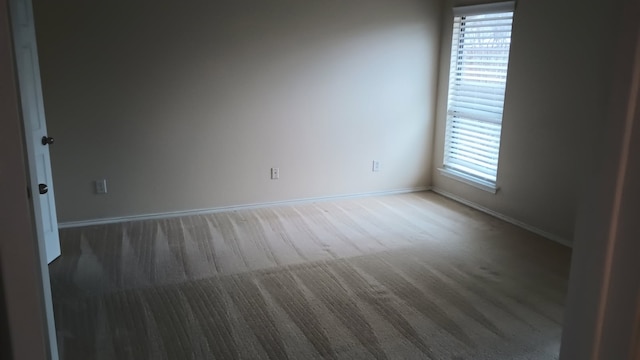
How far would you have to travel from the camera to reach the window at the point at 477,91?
184 inches

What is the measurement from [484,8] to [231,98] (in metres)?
2.54

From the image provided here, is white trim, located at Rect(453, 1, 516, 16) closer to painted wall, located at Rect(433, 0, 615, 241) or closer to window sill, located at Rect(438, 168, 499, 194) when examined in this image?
painted wall, located at Rect(433, 0, 615, 241)

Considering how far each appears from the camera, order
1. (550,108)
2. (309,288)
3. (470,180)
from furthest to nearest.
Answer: (470,180) < (550,108) < (309,288)

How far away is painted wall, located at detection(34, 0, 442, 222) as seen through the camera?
4348 mm

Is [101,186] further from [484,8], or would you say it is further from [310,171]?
[484,8]

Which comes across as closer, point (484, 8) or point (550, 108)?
point (550, 108)

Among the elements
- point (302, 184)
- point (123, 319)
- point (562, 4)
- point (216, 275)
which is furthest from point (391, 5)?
point (123, 319)

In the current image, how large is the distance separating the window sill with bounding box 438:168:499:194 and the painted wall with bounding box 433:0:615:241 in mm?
101

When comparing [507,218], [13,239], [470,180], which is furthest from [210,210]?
[13,239]

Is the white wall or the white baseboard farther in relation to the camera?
the white baseboard

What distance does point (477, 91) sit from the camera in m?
5.03

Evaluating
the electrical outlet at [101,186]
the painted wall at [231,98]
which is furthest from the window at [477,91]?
the electrical outlet at [101,186]

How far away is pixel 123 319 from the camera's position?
2.99 m

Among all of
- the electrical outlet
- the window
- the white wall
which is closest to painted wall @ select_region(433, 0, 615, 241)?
the window
